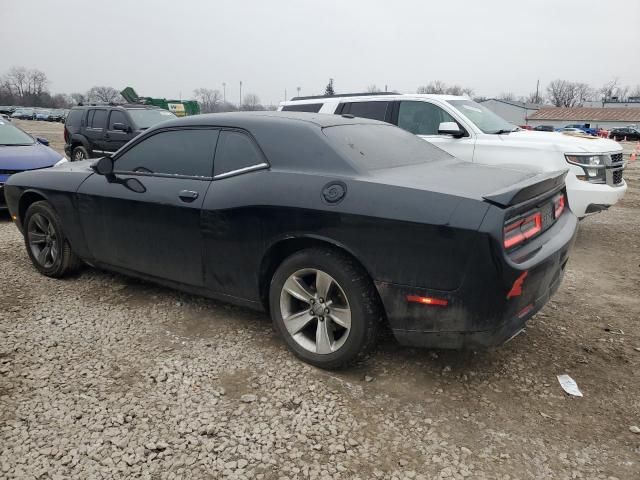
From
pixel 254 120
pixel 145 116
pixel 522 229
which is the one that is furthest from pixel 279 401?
pixel 145 116

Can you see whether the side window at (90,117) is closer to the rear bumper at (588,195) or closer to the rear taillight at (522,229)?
the rear bumper at (588,195)

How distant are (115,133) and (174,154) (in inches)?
342

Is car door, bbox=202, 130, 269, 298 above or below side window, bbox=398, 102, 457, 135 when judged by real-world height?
below

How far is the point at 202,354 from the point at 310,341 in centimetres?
74

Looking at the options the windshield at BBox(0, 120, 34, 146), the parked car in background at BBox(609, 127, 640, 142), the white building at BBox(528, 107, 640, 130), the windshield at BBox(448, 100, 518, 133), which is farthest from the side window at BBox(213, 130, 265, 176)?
the white building at BBox(528, 107, 640, 130)

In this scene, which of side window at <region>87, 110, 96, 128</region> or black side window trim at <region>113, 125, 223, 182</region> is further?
side window at <region>87, 110, 96, 128</region>

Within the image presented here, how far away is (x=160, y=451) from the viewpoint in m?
2.40

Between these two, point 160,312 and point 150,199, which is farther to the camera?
point 160,312

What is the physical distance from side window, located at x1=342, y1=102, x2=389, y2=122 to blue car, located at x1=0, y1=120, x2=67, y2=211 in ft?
13.9

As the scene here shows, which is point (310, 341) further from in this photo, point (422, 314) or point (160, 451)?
point (160, 451)

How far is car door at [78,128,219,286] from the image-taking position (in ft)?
11.6

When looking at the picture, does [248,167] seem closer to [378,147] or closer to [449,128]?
[378,147]

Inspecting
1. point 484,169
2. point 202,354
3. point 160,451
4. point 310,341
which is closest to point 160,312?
point 202,354

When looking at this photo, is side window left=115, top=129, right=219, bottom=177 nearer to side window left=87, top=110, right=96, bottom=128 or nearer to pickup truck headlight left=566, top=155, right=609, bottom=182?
pickup truck headlight left=566, top=155, right=609, bottom=182
